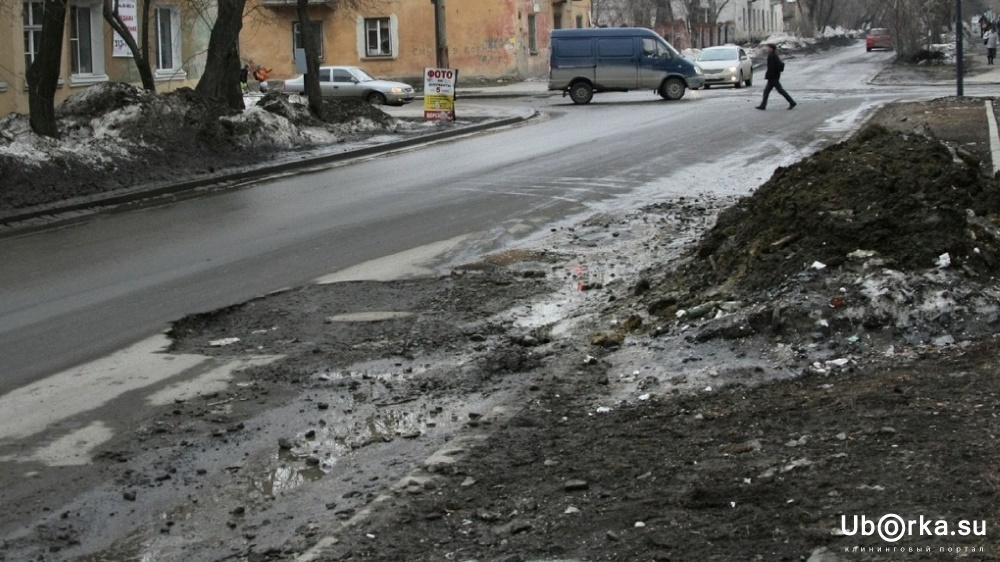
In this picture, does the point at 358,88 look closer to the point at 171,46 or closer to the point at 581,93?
the point at 171,46

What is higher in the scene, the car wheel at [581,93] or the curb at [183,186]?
the car wheel at [581,93]

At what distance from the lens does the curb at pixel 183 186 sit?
52.6 ft

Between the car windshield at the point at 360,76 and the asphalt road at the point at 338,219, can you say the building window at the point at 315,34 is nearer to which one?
the car windshield at the point at 360,76

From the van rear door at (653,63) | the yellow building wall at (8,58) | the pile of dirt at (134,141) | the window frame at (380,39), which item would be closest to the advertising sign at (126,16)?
the yellow building wall at (8,58)

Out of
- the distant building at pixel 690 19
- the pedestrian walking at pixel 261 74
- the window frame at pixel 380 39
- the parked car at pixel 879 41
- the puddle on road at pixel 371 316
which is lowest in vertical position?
the puddle on road at pixel 371 316

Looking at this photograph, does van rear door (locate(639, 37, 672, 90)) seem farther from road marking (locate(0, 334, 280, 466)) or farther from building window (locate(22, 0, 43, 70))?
road marking (locate(0, 334, 280, 466))

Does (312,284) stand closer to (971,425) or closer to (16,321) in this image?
(16,321)

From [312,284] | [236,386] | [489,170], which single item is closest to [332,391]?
[236,386]

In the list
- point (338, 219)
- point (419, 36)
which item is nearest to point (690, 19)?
point (419, 36)

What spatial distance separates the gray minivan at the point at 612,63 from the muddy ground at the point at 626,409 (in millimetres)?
29000

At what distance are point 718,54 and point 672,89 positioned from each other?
8944 millimetres

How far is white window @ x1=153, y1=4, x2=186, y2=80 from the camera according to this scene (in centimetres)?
3653

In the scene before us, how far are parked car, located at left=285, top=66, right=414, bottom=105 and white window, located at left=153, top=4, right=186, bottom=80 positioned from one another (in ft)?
21.6

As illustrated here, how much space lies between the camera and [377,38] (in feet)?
185
